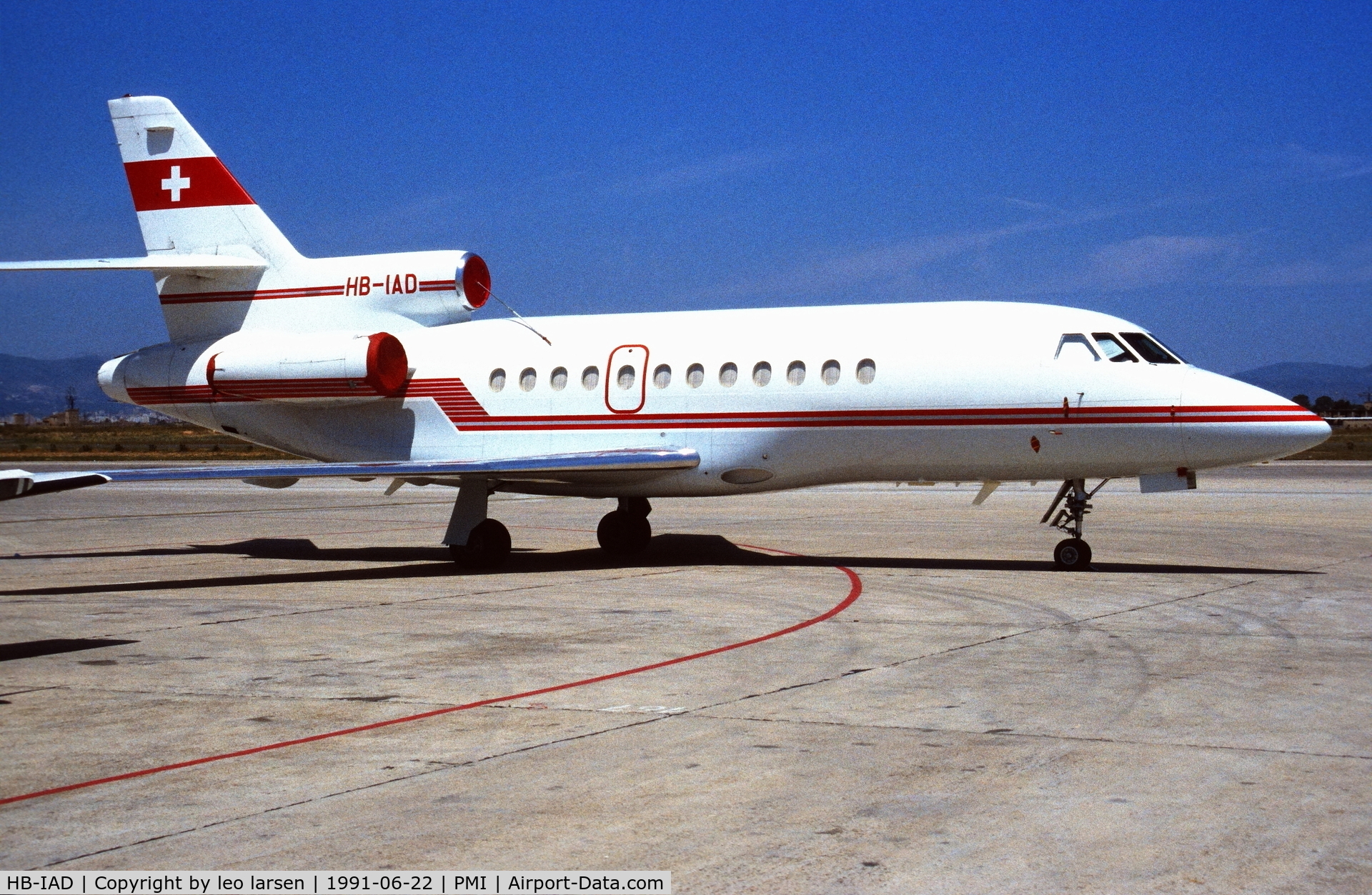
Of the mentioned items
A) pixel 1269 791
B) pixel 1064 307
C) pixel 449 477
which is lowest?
pixel 1269 791

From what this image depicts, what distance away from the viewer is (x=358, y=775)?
7012mm

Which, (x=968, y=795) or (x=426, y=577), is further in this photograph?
(x=426, y=577)

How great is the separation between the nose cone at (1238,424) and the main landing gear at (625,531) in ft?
25.4

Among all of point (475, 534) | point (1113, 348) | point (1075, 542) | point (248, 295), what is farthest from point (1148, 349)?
point (248, 295)

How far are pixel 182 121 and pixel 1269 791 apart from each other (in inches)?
756

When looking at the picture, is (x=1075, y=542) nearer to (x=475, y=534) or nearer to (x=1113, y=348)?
(x=1113, y=348)

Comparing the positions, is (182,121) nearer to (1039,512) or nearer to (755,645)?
(755,645)

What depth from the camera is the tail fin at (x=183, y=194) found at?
21141 millimetres

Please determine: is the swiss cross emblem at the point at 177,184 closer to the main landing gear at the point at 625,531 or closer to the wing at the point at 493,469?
the wing at the point at 493,469

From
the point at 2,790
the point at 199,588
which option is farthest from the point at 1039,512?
the point at 2,790

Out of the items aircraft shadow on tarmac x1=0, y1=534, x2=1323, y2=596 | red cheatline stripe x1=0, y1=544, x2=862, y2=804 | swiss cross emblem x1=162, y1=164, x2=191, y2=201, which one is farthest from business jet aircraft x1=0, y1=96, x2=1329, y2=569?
red cheatline stripe x1=0, y1=544, x2=862, y2=804

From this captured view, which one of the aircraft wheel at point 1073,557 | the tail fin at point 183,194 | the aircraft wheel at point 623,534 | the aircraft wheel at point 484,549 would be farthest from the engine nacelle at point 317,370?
the aircraft wheel at point 1073,557

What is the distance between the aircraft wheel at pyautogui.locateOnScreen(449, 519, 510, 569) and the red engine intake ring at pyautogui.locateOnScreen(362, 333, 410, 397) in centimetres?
275

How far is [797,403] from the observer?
17.5m
